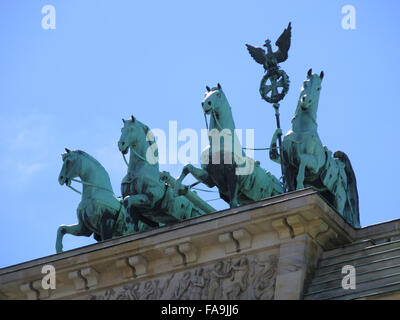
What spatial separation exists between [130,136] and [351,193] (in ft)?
12.5

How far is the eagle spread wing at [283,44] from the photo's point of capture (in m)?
25.4

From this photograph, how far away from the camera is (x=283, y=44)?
83.5ft

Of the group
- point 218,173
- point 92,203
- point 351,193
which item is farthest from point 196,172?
point 351,193

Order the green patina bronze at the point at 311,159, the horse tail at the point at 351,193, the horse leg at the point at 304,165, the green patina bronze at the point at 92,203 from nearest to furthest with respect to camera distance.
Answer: the horse leg at the point at 304,165
the green patina bronze at the point at 311,159
the horse tail at the point at 351,193
the green patina bronze at the point at 92,203

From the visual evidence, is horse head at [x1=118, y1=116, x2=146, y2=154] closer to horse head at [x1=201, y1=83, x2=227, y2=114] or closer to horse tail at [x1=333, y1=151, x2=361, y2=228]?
horse head at [x1=201, y1=83, x2=227, y2=114]

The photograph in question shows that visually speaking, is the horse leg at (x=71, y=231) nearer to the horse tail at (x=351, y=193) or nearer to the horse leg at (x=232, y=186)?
the horse leg at (x=232, y=186)

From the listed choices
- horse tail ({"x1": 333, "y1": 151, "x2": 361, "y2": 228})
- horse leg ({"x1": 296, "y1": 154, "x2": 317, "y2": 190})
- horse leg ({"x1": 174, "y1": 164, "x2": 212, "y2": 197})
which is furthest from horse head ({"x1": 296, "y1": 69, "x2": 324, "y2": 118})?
horse leg ({"x1": 174, "y1": 164, "x2": 212, "y2": 197})

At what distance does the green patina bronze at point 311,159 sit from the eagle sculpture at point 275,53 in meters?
2.05

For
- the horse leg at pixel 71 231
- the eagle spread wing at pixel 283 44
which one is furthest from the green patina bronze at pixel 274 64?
the horse leg at pixel 71 231

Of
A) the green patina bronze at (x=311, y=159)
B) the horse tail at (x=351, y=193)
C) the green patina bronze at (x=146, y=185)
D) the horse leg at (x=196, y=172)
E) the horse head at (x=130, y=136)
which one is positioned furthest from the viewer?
the horse head at (x=130, y=136)

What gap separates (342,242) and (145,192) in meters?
4.07

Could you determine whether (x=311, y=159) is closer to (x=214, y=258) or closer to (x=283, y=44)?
(x=214, y=258)

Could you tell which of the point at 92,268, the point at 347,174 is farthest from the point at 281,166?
the point at 92,268
